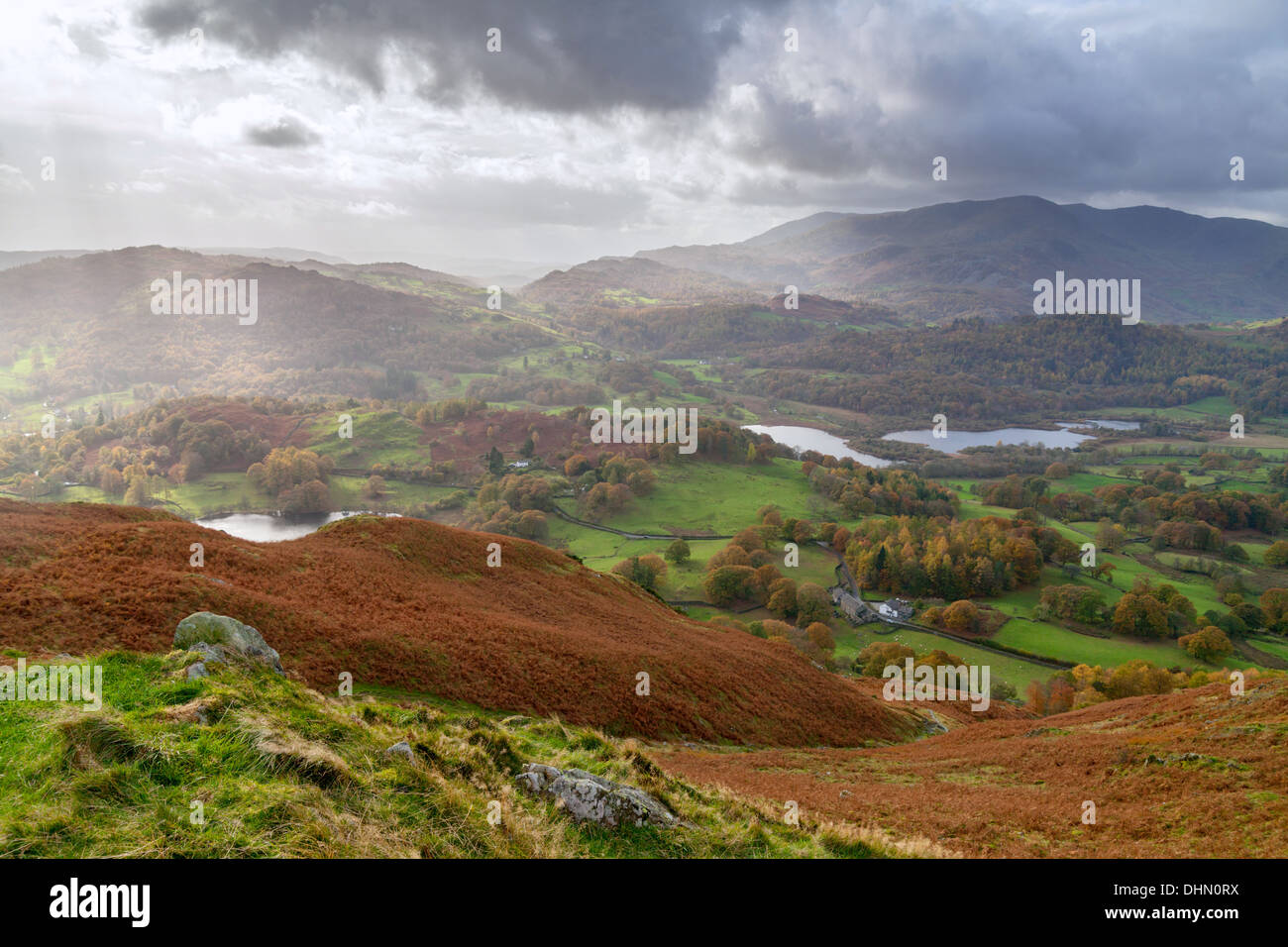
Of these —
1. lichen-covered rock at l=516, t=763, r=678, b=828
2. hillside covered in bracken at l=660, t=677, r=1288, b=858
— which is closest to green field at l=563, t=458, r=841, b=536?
hillside covered in bracken at l=660, t=677, r=1288, b=858

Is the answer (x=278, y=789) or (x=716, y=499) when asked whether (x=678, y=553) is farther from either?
(x=278, y=789)

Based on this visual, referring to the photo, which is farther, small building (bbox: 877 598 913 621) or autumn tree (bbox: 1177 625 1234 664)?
small building (bbox: 877 598 913 621)

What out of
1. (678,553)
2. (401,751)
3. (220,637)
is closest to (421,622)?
(220,637)

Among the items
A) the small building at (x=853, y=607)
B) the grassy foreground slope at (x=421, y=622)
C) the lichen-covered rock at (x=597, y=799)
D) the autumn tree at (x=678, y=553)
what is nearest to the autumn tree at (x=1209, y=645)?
the small building at (x=853, y=607)

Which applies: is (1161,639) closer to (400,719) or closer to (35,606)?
(400,719)

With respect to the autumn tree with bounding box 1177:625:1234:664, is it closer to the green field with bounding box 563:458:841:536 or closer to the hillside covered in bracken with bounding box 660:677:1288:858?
the green field with bounding box 563:458:841:536

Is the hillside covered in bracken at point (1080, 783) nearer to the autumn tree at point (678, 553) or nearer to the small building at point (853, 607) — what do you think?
the small building at point (853, 607)
